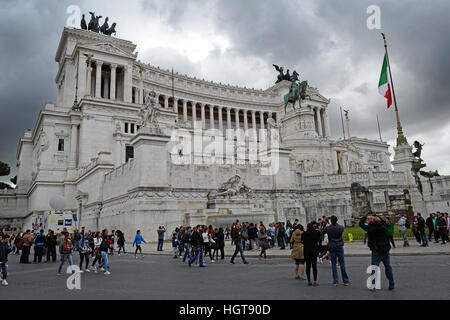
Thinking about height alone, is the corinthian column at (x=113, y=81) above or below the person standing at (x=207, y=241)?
above

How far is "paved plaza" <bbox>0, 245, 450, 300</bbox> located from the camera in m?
7.14

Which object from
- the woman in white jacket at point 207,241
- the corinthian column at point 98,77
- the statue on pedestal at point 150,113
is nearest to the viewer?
the woman in white jacket at point 207,241

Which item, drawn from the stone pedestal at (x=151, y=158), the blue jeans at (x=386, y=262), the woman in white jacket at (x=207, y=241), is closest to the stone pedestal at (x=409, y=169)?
the stone pedestal at (x=151, y=158)

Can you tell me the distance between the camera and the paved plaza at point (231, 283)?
23.4ft

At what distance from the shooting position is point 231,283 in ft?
28.6

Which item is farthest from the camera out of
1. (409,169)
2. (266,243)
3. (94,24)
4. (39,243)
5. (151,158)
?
(94,24)

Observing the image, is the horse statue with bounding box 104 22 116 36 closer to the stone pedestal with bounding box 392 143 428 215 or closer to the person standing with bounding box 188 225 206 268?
the stone pedestal with bounding box 392 143 428 215

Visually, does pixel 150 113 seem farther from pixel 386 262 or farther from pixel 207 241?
pixel 386 262

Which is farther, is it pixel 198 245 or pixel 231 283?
pixel 198 245

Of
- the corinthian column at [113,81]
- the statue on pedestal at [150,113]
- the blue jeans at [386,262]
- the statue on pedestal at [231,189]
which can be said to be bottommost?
the blue jeans at [386,262]

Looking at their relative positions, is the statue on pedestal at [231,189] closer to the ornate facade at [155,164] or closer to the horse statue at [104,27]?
the ornate facade at [155,164]

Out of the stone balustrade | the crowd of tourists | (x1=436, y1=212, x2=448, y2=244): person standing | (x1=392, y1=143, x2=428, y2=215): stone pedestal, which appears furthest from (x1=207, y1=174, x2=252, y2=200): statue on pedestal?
(x1=392, y1=143, x2=428, y2=215): stone pedestal

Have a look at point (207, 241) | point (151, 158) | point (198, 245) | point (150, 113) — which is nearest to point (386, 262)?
point (198, 245)
